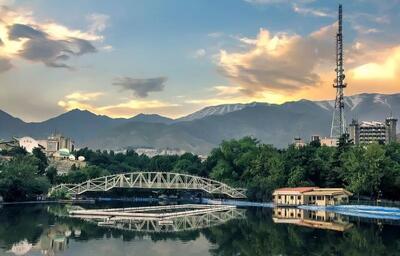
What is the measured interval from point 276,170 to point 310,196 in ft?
27.2

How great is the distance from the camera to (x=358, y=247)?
26.1m

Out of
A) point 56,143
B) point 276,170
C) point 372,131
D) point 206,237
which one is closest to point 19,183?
point 276,170

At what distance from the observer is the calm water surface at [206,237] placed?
83.1ft

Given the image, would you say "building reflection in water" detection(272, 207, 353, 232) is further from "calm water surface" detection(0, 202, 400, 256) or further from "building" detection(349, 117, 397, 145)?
"building" detection(349, 117, 397, 145)

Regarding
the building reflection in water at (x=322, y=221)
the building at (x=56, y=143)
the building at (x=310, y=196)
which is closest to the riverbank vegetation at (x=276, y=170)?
the building at (x=310, y=196)

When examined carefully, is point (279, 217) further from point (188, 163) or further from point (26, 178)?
point (188, 163)

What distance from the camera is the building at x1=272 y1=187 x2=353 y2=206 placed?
168ft

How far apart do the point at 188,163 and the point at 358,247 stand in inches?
2428

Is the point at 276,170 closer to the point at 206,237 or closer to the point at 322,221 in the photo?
the point at 322,221

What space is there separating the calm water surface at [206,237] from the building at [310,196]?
34.9 ft

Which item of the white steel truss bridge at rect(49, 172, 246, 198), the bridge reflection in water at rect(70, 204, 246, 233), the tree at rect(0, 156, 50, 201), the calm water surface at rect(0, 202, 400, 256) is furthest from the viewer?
the white steel truss bridge at rect(49, 172, 246, 198)

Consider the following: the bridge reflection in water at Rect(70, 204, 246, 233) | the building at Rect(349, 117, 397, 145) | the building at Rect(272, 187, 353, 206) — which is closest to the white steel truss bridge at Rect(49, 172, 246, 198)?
the building at Rect(272, 187, 353, 206)

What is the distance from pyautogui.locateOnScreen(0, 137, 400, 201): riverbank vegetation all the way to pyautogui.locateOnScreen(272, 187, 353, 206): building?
4.96 ft

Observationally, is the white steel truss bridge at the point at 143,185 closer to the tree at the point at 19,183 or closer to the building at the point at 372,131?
the tree at the point at 19,183
